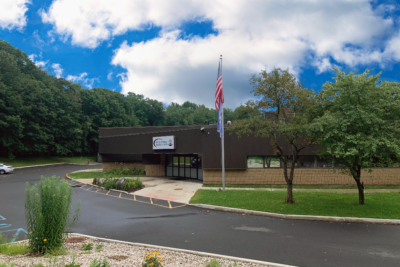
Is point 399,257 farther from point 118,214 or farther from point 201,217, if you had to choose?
point 118,214

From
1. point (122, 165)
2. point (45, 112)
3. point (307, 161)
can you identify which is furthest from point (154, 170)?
point (45, 112)

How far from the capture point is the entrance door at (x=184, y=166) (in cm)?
2548

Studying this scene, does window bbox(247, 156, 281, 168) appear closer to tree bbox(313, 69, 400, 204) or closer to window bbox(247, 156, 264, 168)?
window bbox(247, 156, 264, 168)

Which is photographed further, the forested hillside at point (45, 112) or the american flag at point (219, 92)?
the forested hillside at point (45, 112)

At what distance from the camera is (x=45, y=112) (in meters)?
48.5

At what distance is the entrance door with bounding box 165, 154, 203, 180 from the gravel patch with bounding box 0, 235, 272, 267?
17719 mm

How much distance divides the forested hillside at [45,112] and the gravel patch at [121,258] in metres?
42.7

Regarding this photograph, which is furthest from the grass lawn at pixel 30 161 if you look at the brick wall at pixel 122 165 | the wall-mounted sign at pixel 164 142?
the wall-mounted sign at pixel 164 142

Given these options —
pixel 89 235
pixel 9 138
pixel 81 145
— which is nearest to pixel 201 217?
pixel 89 235

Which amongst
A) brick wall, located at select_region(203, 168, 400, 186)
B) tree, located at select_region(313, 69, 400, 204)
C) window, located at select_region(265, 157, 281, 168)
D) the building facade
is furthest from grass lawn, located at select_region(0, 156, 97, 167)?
tree, located at select_region(313, 69, 400, 204)

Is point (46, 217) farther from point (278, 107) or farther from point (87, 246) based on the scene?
point (278, 107)

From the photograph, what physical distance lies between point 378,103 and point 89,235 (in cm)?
1277

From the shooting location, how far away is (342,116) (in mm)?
11203

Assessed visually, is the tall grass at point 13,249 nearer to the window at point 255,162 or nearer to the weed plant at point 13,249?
the weed plant at point 13,249
